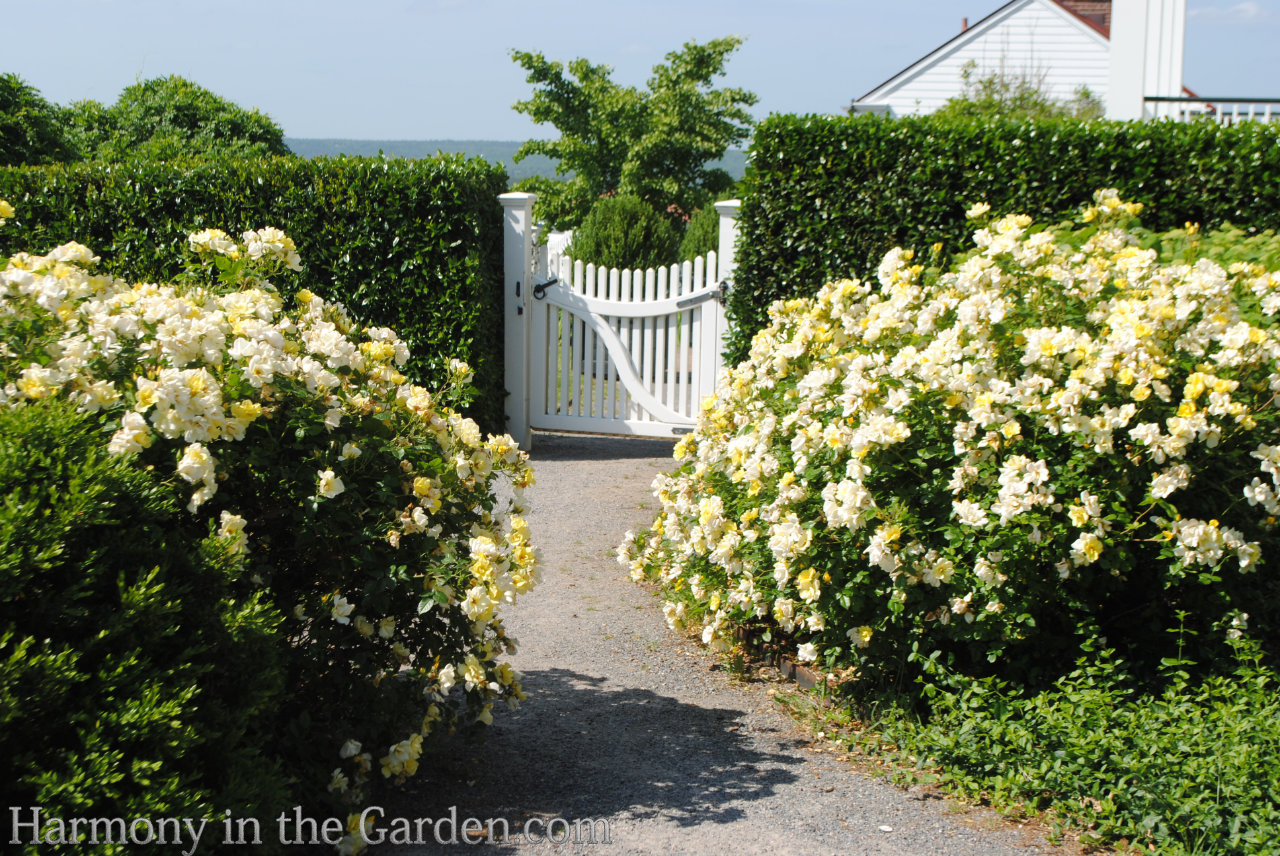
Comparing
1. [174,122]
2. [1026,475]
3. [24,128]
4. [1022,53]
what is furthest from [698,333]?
[1022,53]

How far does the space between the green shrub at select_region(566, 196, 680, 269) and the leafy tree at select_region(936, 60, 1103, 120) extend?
8.31 meters

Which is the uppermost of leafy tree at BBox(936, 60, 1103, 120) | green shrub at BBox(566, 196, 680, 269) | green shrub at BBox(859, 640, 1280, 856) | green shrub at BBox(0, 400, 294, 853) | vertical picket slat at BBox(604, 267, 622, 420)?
leafy tree at BBox(936, 60, 1103, 120)

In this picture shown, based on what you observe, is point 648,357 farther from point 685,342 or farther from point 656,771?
point 656,771

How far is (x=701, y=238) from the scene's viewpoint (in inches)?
578

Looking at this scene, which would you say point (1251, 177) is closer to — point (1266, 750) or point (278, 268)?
point (1266, 750)

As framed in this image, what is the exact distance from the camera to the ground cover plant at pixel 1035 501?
3.11 metres

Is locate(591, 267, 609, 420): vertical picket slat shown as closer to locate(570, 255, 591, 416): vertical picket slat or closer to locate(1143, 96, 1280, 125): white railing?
locate(570, 255, 591, 416): vertical picket slat

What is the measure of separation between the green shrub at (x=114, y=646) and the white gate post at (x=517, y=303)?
5848 mm

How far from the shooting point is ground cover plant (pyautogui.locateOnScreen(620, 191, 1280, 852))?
3.11 m

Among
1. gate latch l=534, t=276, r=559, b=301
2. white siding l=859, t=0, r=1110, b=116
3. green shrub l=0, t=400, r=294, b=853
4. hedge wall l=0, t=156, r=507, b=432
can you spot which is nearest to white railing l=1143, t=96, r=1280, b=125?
gate latch l=534, t=276, r=559, b=301

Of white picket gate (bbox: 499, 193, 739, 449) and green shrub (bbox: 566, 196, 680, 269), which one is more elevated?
green shrub (bbox: 566, 196, 680, 269)

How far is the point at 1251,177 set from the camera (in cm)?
633

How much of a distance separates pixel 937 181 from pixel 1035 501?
423 cm

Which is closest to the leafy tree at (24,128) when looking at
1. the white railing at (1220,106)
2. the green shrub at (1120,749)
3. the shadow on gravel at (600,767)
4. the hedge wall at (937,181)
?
the hedge wall at (937,181)
